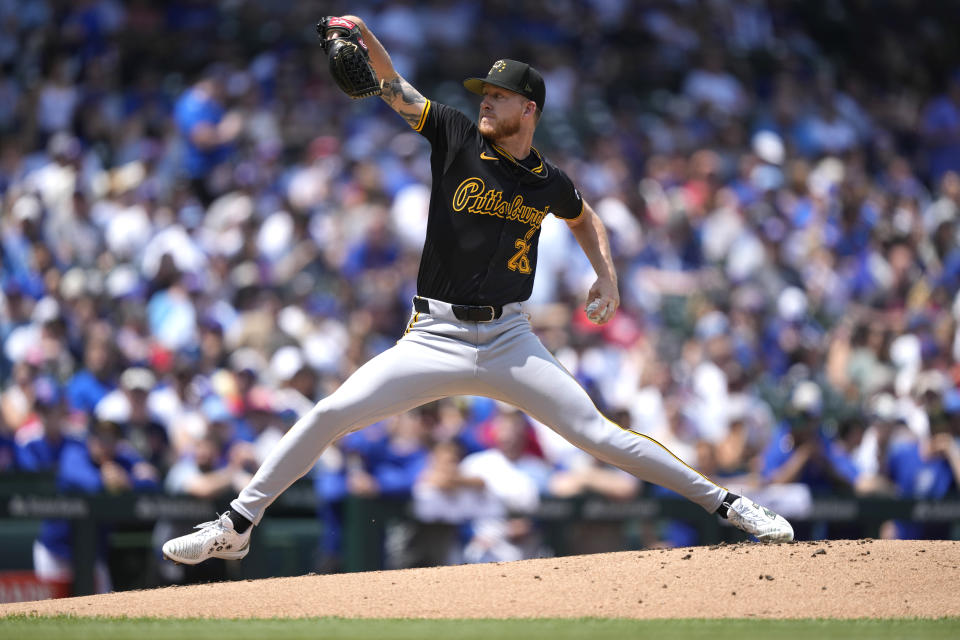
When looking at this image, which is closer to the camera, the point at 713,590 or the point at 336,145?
the point at 713,590

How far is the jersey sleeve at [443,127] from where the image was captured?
18.1ft

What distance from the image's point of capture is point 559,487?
9078 mm

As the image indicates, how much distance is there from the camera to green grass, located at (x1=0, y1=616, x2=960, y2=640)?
474 cm

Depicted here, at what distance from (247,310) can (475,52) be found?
517 centimetres

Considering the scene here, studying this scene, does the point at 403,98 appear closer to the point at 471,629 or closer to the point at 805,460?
the point at 471,629

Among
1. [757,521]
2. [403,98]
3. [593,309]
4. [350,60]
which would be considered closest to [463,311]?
[593,309]

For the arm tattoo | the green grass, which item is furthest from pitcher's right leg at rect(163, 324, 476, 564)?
the arm tattoo

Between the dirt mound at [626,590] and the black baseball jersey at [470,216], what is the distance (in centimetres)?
128

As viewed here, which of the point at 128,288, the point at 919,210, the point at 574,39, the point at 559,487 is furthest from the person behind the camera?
the point at 574,39

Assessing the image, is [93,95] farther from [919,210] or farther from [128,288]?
[919,210]

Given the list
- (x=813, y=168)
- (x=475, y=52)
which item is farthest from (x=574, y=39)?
(x=813, y=168)

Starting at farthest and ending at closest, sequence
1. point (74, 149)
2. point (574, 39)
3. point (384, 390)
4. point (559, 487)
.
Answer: point (574, 39)
point (74, 149)
point (559, 487)
point (384, 390)

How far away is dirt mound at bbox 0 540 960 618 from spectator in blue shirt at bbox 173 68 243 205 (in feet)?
23.4

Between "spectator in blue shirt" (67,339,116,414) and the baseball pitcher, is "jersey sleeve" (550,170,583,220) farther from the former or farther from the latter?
"spectator in blue shirt" (67,339,116,414)
